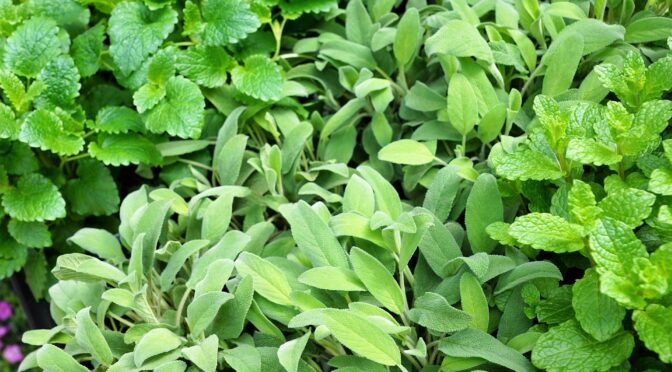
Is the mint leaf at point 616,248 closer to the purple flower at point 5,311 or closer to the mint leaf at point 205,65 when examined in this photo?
the mint leaf at point 205,65

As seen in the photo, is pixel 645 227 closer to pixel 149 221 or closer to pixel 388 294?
pixel 388 294

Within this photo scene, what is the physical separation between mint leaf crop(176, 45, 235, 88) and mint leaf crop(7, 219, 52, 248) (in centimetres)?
39

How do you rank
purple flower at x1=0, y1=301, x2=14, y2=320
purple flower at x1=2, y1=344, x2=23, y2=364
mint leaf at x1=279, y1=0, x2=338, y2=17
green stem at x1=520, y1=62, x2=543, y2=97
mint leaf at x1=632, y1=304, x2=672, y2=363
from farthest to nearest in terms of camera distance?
purple flower at x1=0, y1=301, x2=14, y2=320, purple flower at x1=2, y1=344, x2=23, y2=364, mint leaf at x1=279, y1=0, x2=338, y2=17, green stem at x1=520, y1=62, x2=543, y2=97, mint leaf at x1=632, y1=304, x2=672, y2=363

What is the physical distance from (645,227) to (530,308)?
0.16 m

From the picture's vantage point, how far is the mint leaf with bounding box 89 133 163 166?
1112 mm

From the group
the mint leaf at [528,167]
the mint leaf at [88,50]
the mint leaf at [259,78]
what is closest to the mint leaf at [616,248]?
the mint leaf at [528,167]

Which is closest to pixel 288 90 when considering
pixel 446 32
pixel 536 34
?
pixel 446 32

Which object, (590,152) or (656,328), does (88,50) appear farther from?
(656,328)

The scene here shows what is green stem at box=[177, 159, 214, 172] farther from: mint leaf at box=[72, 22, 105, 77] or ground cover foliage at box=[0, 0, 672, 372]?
mint leaf at box=[72, 22, 105, 77]

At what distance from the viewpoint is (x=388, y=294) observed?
75 centimetres

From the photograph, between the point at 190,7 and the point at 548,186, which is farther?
the point at 190,7

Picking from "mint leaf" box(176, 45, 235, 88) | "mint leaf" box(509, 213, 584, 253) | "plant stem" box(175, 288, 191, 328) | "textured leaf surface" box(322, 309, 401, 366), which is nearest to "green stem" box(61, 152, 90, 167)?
"mint leaf" box(176, 45, 235, 88)

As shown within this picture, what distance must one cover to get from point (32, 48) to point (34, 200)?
0.90 feet

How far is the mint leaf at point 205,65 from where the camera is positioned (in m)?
1.15
